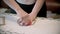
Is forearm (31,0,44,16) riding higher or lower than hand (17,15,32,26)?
higher

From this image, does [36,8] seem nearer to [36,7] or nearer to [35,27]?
[36,7]

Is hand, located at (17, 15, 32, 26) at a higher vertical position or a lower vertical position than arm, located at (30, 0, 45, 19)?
lower

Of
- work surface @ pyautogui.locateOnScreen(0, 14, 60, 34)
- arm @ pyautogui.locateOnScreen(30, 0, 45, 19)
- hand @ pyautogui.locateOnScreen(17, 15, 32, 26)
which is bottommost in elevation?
work surface @ pyautogui.locateOnScreen(0, 14, 60, 34)

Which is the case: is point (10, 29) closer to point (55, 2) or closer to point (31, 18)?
point (31, 18)

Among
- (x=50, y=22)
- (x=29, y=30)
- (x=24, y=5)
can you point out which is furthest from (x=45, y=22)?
(x=24, y=5)

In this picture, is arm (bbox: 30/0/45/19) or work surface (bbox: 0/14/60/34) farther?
arm (bbox: 30/0/45/19)

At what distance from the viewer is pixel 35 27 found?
0.71 metres

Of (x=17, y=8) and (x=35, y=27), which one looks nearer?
(x=35, y=27)

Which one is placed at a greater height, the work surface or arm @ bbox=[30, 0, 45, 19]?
arm @ bbox=[30, 0, 45, 19]

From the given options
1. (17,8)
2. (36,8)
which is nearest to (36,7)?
(36,8)

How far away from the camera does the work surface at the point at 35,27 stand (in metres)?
0.67

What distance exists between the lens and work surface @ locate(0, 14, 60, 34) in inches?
26.5

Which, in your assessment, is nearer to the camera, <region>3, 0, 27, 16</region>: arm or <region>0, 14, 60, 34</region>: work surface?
<region>0, 14, 60, 34</region>: work surface

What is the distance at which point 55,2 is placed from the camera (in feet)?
3.38
